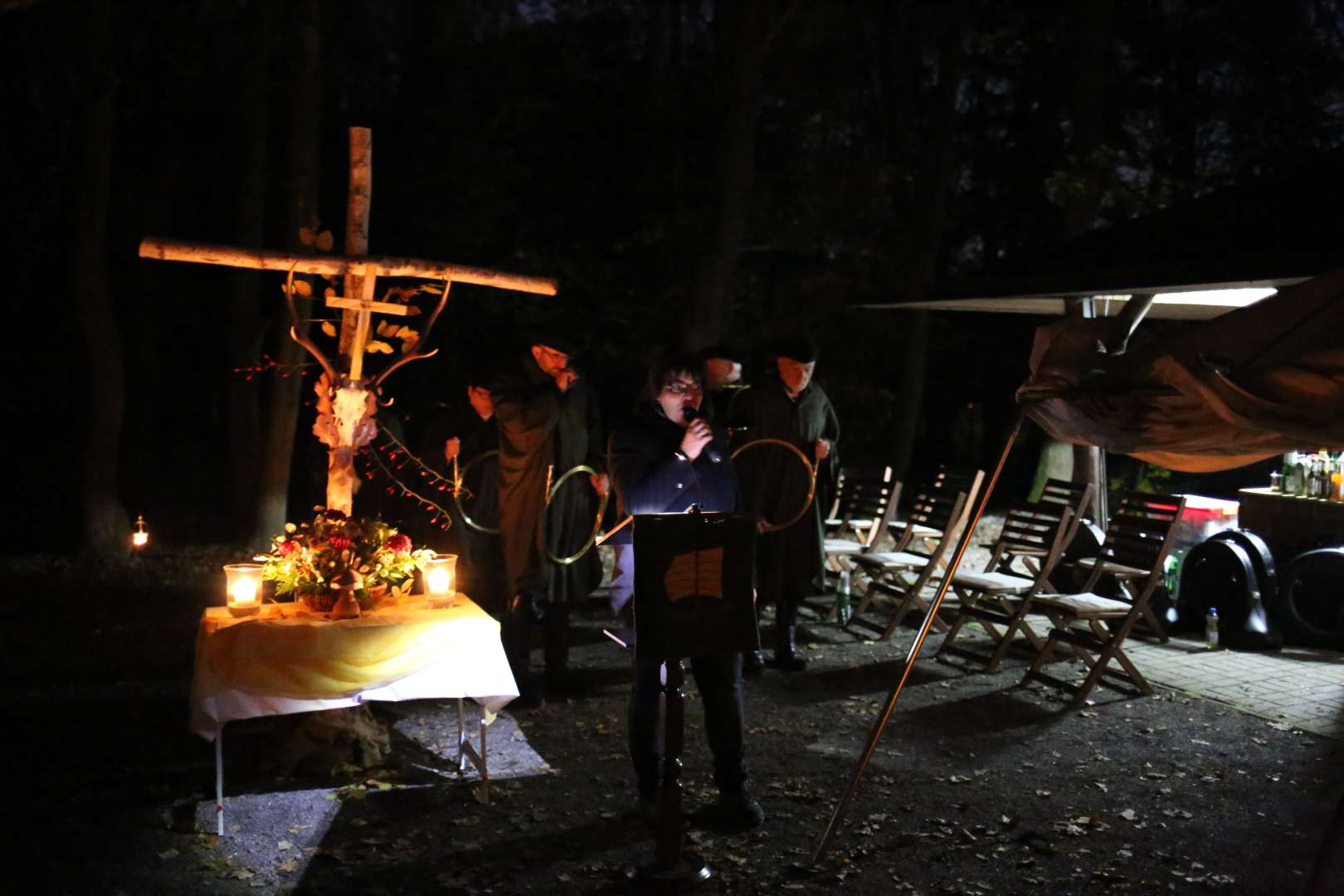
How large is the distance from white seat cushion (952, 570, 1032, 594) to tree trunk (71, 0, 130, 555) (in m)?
8.33

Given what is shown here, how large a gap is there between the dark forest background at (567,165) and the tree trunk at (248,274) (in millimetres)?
42

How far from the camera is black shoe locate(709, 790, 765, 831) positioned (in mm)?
5059

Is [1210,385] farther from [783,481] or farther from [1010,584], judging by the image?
[1010,584]

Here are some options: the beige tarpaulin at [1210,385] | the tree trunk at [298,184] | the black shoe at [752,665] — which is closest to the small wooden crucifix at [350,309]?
the beige tarpaulin at [1210,385]

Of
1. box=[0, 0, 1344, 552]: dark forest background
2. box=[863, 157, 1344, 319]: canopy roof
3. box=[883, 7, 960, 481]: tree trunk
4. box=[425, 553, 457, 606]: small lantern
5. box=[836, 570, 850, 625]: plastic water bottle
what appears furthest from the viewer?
box=[883, 7, 960, 481]: tree trunk

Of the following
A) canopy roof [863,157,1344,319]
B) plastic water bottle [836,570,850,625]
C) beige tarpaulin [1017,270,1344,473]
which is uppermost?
canopy roof [863,157,1344,319]

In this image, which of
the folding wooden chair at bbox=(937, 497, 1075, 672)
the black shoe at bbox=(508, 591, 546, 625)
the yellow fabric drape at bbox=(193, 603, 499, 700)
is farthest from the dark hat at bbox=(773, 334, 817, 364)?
the yellow fabric drape at bbox=(193, 603, 499, 700)

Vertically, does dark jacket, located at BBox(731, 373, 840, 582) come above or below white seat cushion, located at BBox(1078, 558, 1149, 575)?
above

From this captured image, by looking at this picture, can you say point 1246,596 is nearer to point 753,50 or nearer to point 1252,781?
point 1252,781

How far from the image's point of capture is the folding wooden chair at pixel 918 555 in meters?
8.91

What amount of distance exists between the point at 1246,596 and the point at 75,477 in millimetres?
18114

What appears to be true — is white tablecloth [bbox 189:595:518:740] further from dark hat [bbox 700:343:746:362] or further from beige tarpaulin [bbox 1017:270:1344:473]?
dark hat [bbox 700:343:746:362]

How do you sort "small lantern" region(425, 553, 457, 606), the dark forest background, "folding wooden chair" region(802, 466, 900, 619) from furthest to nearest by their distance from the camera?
the dark forest background → "folding wooden chair" region(802, 466, 900, 619) → "small lantern" region(425, 553, 457, 606)

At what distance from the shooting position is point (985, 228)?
74.2 feet
